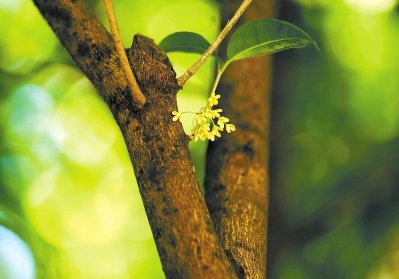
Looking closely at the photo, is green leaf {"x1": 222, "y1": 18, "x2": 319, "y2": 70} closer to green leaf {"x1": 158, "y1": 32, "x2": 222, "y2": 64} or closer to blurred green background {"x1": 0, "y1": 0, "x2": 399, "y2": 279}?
green leaf {"x1": 158, "y1": 32, "x2": 222, "y2": 64}

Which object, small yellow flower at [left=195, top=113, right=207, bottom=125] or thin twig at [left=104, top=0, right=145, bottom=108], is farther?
small yellow flower at [left=195, top=113, right=207, bottom=125]

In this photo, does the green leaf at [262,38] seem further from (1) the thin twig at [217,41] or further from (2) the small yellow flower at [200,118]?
(2) the small yellow flower at [200,118]

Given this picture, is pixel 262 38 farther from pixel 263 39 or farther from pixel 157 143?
pixel 157 143

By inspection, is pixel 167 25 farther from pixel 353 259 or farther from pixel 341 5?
pixel 353 259

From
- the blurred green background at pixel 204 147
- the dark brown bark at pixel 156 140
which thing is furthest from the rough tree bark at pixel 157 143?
the blurred green background at pixel 204 147

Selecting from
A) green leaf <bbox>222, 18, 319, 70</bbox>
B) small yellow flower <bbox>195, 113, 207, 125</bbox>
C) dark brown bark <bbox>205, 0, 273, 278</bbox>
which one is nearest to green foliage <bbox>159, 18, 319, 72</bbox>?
green leaf <bbox>222, 18, 319, 70</bbox>

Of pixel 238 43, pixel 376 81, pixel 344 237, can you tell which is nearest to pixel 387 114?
pixel 376 81
